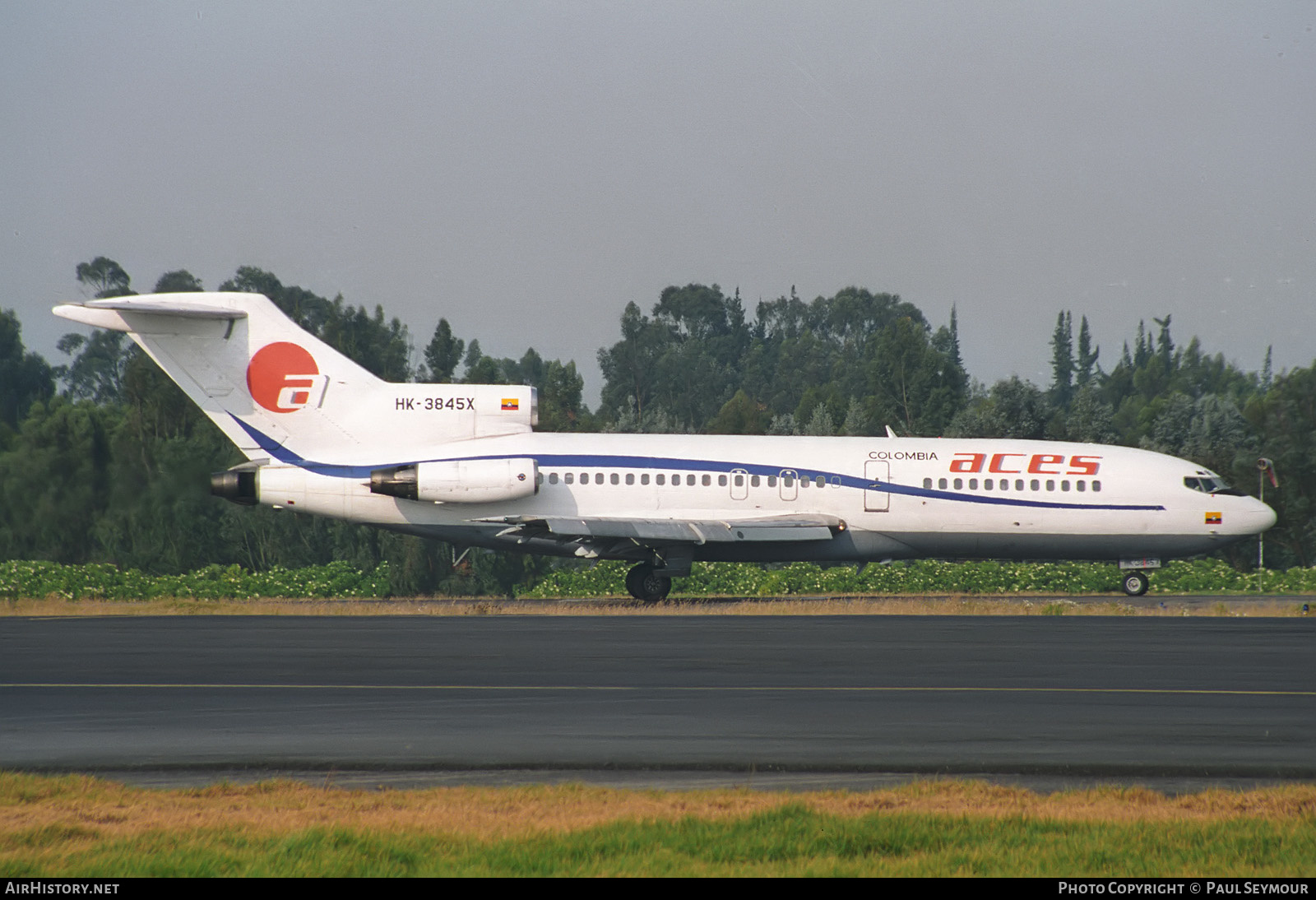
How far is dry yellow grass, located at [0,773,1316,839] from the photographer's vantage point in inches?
323

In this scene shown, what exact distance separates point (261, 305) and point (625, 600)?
1053 cm

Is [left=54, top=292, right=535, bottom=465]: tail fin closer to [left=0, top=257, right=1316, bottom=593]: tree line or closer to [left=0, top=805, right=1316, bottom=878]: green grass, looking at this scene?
[left=0, top=257, right=1316, bottom=593]: tree line

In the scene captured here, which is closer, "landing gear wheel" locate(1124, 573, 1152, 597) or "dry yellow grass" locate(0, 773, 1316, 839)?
"dry yellow grass" locate(0, 773, 1316, 839)

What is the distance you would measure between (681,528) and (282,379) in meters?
9.46

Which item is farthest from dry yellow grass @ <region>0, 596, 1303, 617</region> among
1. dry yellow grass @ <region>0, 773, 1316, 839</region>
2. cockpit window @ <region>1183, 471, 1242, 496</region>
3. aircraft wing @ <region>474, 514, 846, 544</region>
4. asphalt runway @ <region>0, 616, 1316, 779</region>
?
dry yellow grass @ <region>0, 773, 1316, 839</region>

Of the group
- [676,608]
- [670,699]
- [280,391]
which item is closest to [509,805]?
[670,699]

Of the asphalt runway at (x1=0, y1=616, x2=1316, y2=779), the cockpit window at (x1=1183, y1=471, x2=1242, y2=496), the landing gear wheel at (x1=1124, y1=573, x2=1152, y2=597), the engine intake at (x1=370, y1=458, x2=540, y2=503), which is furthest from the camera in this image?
the landing gear wheel at (x1=1124, y1=573, x2=1152, y2=597)

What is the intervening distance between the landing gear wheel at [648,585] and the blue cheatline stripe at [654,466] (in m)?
2.36

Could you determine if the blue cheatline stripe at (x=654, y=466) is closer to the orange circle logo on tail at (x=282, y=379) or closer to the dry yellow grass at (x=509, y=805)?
the orange circle logo on tail at (x=282, y=379)

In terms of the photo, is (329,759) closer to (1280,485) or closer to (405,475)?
(405,475)

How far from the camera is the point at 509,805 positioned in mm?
8727

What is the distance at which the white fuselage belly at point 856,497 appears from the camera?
2848 cm

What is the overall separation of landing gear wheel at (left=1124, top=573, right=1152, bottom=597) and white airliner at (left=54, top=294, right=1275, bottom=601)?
3.41ft
